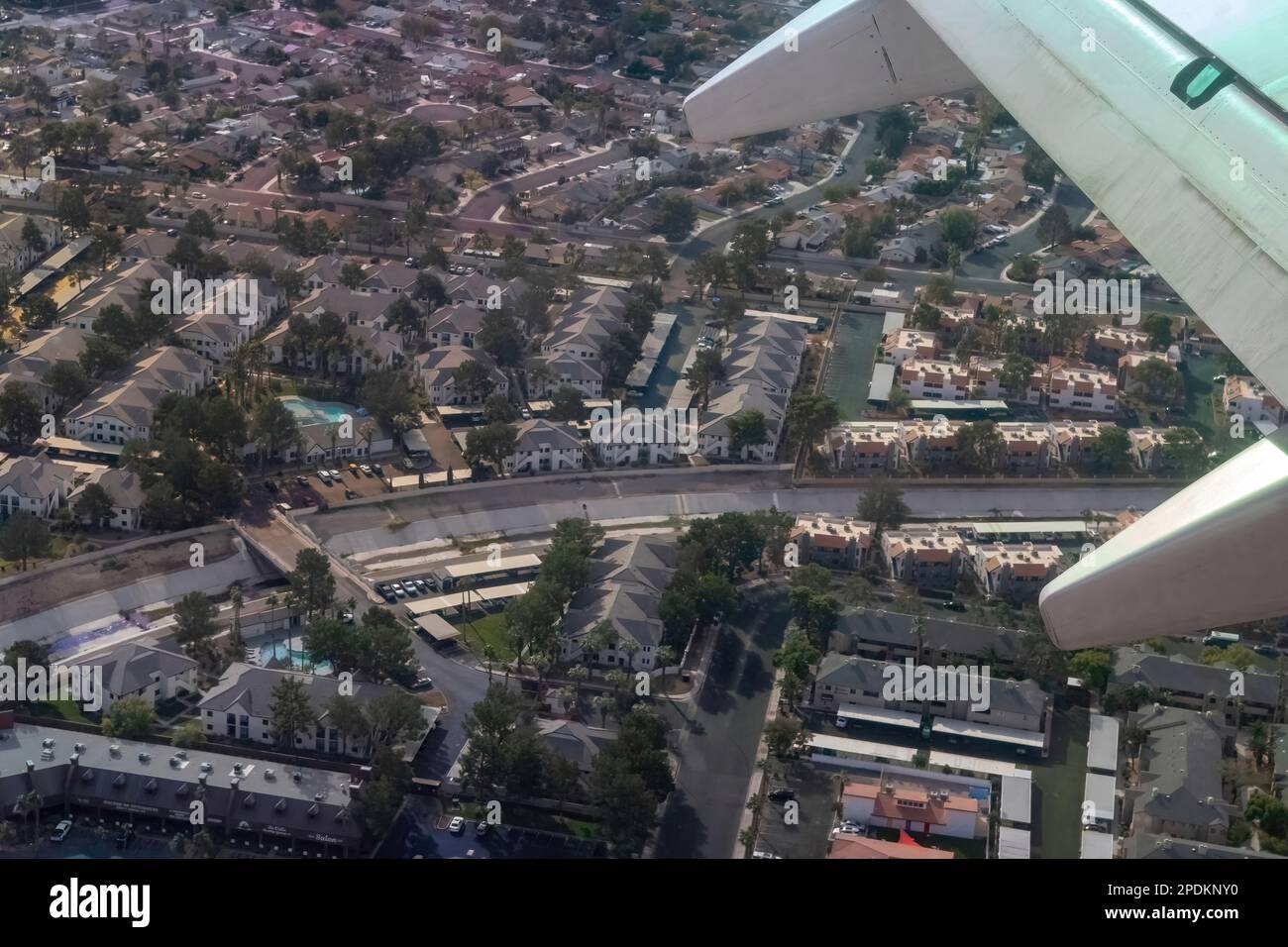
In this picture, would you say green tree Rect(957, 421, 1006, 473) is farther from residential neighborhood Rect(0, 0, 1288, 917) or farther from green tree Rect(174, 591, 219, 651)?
green tree Rect(174, 591, 219, 651)

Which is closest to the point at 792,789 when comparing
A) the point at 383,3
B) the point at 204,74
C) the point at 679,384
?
the point at 679,384

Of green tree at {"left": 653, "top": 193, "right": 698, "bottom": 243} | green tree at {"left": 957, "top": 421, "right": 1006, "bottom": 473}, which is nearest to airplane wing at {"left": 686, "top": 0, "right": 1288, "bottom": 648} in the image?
green tree at {"left": 957, "top": 421, "right": 1006, "bottom": 473}

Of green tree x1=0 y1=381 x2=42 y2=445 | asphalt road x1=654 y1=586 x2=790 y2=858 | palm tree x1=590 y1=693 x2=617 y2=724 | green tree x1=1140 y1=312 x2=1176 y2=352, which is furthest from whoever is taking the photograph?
green tree x1=1140 y1=312 x2=1176 y2=352

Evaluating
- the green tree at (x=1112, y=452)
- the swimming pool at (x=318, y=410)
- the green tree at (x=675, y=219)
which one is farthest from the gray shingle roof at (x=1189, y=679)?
the green tree at (x=675, y=219)

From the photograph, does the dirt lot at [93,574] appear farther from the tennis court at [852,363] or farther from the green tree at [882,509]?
the tennis court at [852,363]

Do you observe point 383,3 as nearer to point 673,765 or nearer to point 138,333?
point 138,333

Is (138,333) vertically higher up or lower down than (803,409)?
lower down

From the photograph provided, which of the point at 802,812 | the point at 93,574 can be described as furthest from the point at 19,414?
the point at 802,812
